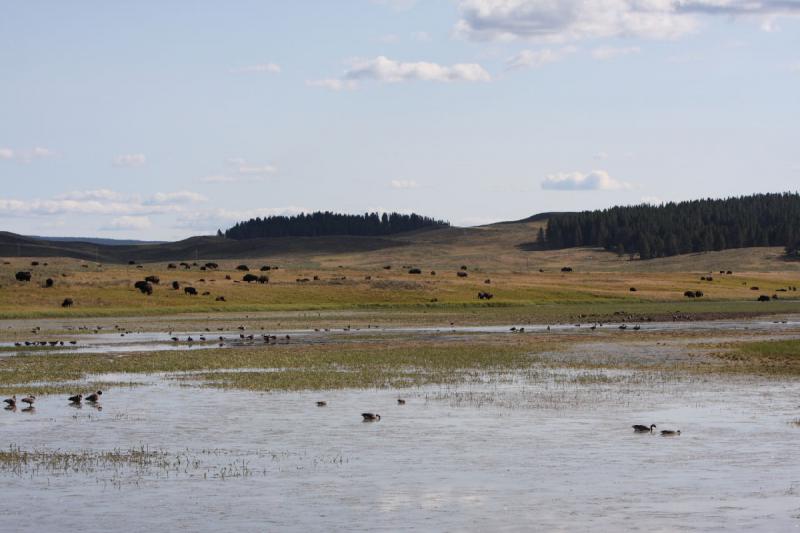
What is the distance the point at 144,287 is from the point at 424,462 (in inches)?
2917

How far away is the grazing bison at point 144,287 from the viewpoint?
94.2 meters

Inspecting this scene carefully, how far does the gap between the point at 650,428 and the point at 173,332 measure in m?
44.4

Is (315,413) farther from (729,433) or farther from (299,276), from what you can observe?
(299,276)

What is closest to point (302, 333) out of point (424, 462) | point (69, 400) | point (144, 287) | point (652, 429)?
point (69, 400)

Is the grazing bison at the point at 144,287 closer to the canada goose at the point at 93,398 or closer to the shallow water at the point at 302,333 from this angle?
the shallow water at the point at 302,333

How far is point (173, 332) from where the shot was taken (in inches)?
2648

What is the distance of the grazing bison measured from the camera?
94250 mm

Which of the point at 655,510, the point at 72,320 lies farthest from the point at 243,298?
the point at 655,510

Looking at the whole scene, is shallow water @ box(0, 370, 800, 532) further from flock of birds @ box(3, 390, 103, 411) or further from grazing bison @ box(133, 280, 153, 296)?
grazing bison @ box(133, 280, 153, 296)

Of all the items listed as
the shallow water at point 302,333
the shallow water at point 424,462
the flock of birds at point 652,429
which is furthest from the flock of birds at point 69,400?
the shallow water at point 302,333

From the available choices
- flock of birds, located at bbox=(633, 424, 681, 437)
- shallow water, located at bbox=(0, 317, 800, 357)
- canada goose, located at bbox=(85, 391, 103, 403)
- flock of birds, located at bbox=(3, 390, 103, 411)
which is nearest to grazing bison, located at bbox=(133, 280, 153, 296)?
shallow water, located at bbox=(0, 317, 800, 357)

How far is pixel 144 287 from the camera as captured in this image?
311ft

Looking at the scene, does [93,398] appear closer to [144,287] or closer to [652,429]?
[652,429]

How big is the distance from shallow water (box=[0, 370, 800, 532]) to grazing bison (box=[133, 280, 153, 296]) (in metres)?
59.3
